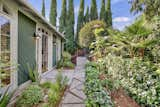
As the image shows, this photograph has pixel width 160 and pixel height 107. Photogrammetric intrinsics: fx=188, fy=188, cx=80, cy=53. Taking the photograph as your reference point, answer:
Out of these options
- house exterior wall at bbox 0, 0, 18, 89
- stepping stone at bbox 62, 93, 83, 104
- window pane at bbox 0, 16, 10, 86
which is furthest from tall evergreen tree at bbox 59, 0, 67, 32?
stepping stone at bbox 62, 93, 83, 104

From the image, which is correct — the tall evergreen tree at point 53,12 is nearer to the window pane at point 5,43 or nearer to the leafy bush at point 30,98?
the window pane at point 5,43

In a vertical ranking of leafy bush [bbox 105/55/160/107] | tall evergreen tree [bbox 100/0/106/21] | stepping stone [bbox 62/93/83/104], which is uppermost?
tall evergreen tree [bbox 100/0/106/21]

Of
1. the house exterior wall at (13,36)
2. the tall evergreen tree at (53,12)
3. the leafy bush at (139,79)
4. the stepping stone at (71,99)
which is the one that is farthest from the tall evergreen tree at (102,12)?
the stepping stone at (71,99)

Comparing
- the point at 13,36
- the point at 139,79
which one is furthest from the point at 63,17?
the point at 139,79

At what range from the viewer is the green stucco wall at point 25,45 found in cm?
675

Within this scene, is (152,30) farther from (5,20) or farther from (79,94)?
(5,20)

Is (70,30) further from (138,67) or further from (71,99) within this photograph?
(71,99)

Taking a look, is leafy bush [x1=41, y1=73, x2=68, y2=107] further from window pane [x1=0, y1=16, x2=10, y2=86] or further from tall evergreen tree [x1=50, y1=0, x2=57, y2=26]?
tall evergreen tree [x1=50, y1=0, x2=57, y2=26]

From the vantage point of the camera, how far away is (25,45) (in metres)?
7.40

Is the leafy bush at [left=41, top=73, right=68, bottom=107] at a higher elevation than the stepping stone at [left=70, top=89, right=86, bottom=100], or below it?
higher

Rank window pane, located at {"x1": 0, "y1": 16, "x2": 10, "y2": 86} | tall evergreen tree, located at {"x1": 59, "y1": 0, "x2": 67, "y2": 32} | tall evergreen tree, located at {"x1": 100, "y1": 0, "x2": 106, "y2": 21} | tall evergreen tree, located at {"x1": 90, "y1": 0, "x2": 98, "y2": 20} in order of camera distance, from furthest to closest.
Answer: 1. tall evergreen tree, located at {"x1": 100, "y1": 0, "x2": 106, "y2": 21}
2. tall evergreen tree, located at {"x1": 90, "y1": 0, "x2": 98, "y2": 20}
3. tall evergreen tree, located at {"x1": 59, "y1": 0, "x2": 67, "y2": 32}
4. window pane, located at {"x1": 0, "y1": 16, "x2": 10, "y2": 86}

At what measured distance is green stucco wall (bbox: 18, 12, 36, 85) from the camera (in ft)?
22.2

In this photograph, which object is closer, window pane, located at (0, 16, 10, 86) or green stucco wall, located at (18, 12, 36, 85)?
window pane, located at (0, 16, 10, 86)

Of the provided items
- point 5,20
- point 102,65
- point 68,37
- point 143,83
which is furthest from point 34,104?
point 68,37
